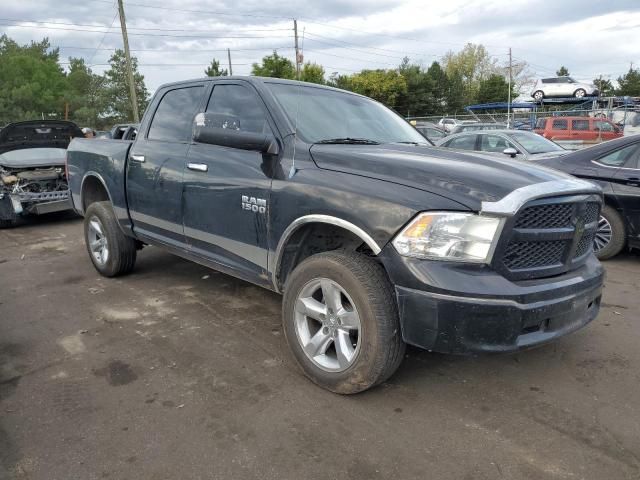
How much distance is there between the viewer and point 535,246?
272cm

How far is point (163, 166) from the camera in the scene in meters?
4.30

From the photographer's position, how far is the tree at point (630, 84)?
6545 centimetres

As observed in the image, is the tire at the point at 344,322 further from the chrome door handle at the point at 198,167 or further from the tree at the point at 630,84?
the tree at the point at 630,84

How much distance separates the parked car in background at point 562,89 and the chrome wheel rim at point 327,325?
38301 mm

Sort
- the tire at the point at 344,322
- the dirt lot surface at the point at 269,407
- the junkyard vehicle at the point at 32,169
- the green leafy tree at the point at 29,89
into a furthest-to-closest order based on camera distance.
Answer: the green leafy tree at the point at 29,89
the junkyard vehicle at the point at 32,169
the tire at the point at 344,322
the dirt lot surface at the point at 269,407

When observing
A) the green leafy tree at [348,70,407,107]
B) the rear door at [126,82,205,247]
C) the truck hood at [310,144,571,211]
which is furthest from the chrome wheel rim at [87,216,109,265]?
the green leafy tree at [348,70,407,107]

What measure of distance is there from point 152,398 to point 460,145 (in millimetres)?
8286

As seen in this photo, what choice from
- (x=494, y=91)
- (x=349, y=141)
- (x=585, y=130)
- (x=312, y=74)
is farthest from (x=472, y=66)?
(x=349, y=141)

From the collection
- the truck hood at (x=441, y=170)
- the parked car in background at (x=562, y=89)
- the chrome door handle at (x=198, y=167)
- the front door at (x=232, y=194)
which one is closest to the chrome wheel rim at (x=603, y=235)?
the truck hood at (x=441, y=170)

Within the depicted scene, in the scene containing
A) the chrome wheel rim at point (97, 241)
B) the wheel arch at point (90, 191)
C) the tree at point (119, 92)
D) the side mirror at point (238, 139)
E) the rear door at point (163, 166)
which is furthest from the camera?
the tree at point (119, 92)

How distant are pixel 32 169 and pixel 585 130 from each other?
62.3ft

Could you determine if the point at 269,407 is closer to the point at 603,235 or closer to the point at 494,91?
the point at 603,235

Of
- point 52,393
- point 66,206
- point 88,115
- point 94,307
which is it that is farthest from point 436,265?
point 88,115

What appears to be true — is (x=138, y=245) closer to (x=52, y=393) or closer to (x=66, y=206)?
(x=52, y=393)
